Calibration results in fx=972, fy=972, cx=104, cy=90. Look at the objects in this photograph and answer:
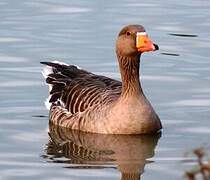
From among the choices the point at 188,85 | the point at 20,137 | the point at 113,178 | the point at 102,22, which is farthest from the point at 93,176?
the point at 102,22

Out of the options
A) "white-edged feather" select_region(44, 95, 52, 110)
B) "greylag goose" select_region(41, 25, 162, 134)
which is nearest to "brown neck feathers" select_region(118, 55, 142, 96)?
"greylag goose" select_region(41, 25, 162, 134)

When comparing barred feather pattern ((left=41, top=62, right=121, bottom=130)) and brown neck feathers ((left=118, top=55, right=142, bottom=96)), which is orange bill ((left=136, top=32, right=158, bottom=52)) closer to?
brown neck feathers ((left=118, top=55, right=142, bottom=96))

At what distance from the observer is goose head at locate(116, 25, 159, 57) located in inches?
479

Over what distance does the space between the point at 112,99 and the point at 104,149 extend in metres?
1.28

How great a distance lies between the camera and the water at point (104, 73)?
1066 centimetres

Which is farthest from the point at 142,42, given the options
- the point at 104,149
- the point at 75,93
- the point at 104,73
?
Result: the point at 104,73

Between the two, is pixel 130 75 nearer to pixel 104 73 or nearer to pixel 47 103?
pixel 47 103

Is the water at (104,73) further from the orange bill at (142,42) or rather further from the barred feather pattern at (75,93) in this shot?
the orange bill at (142,42)

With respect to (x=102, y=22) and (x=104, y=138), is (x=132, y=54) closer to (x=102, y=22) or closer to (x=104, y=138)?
(x=104, y=138)

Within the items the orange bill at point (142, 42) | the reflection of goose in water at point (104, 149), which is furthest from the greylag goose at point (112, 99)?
the reflection of goose in water at point (104, 149)

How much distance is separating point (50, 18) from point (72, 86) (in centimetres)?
601

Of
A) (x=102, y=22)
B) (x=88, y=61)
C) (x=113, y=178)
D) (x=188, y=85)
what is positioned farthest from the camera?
(x=102, y=22)

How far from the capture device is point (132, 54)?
12.5 meters

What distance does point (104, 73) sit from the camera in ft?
49.0
